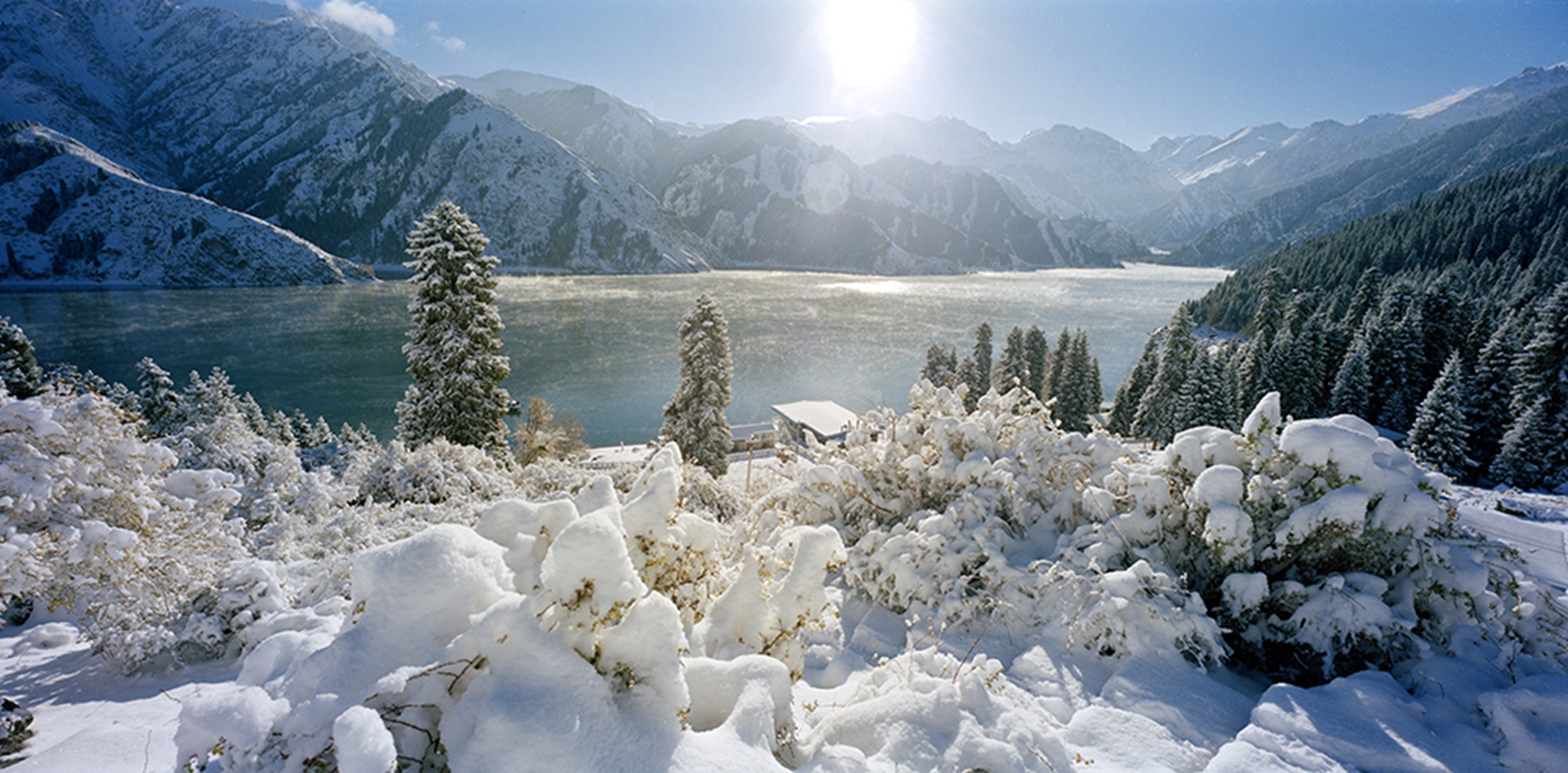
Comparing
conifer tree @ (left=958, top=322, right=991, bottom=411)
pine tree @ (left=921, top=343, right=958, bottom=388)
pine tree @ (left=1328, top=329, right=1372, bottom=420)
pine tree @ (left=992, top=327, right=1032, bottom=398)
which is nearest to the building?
pine tree @ (left=921, top=343, right=958, bottom=388)

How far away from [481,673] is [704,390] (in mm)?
22717

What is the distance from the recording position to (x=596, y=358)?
213 ft

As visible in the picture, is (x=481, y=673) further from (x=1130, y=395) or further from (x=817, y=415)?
(x=1130, y=395)

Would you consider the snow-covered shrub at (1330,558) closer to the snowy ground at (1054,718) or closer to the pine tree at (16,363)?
the snowy ground at (1054,718)

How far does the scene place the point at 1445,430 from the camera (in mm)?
27562

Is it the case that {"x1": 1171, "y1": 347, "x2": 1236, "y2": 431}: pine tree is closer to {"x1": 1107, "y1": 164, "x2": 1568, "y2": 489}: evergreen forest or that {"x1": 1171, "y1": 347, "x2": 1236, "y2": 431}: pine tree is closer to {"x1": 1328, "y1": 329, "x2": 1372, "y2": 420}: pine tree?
{"x1": 1107, "y1": 164, "x2": 1568, "y2": 489}: evergreen forest

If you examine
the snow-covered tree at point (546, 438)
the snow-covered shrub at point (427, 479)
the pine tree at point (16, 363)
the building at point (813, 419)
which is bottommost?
the building at point (813, 419)

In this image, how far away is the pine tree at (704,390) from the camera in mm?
24594

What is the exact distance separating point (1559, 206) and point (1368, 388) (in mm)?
90715

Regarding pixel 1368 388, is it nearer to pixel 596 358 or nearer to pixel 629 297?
pixel 596 358

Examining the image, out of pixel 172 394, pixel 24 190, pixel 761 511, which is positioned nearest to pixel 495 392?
pixel 761 511

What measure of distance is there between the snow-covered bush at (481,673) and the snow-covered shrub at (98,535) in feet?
13.8

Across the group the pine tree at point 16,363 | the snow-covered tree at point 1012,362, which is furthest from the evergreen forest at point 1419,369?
the pine tree at point 16,363

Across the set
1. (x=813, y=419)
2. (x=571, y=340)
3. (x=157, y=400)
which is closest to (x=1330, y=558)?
(x=813, y=419)
